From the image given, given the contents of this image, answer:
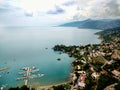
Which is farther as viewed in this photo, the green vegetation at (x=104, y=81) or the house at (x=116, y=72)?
the house at (x=116, y=72)

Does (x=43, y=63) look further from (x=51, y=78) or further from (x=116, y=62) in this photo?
(x=116, y=62)

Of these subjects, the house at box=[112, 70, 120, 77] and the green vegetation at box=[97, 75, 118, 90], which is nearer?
the green vegetation at box=[97, 75, 118, 90]

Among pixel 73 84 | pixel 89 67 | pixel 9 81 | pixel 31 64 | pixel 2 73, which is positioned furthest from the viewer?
pixel 31 64

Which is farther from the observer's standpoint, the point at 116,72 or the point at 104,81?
the point at 116,72

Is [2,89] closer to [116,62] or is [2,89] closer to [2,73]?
[2,73]

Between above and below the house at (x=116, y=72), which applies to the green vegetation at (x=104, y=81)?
above

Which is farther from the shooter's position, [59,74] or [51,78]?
[59,74]

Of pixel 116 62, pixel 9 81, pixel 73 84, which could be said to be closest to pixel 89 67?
pixel 116 62

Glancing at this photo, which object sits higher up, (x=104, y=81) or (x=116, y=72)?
(x=104, y=81)

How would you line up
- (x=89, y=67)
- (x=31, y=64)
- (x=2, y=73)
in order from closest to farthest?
(x=89, y=67) < (x=2, y=73) < (x=31, y=64)

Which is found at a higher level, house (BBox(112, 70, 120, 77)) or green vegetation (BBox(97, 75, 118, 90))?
green vegetation (BBox(97, 75, 118, 90))
